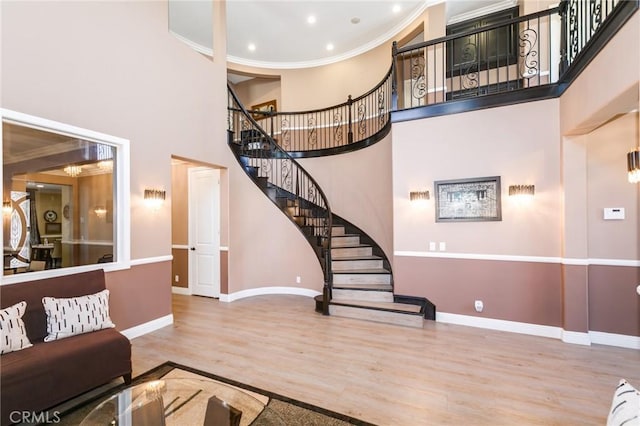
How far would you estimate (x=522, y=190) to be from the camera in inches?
152

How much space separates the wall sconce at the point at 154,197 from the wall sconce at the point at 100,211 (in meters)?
0.50

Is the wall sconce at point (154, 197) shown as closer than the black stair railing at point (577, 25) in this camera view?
No

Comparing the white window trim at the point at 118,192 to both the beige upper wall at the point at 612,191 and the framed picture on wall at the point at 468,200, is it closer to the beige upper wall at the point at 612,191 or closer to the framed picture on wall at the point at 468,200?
the framed picture on wall at the point at 468,200

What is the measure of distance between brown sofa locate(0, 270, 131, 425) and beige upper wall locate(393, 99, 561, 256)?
382 cm

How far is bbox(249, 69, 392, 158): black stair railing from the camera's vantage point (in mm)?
6285

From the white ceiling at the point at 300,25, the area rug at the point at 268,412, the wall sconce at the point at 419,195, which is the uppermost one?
the white ceiling at the point at 300,25

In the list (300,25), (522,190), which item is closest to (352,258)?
(522,190)

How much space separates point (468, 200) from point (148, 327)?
16.0 ft

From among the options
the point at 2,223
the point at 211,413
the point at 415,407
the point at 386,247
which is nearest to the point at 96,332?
the point at 2,223

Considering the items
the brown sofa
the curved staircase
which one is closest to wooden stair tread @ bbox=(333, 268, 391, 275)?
the curved staircase

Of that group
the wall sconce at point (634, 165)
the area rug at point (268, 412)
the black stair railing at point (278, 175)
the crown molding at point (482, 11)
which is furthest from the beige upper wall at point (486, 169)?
the crown molding at point (482, 11)

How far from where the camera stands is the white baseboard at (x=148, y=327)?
3799 millimetres

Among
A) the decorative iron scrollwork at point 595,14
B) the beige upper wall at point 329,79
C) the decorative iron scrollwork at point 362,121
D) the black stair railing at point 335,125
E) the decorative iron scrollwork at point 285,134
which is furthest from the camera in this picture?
the decorative iron scrollwork at point 285,134

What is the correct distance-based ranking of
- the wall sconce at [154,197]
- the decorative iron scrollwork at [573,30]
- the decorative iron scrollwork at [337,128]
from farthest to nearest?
the decorative iron scrollwork at [337,128], the wall sconce at [154,197], the decorative iron scrollwork at [573,30]
